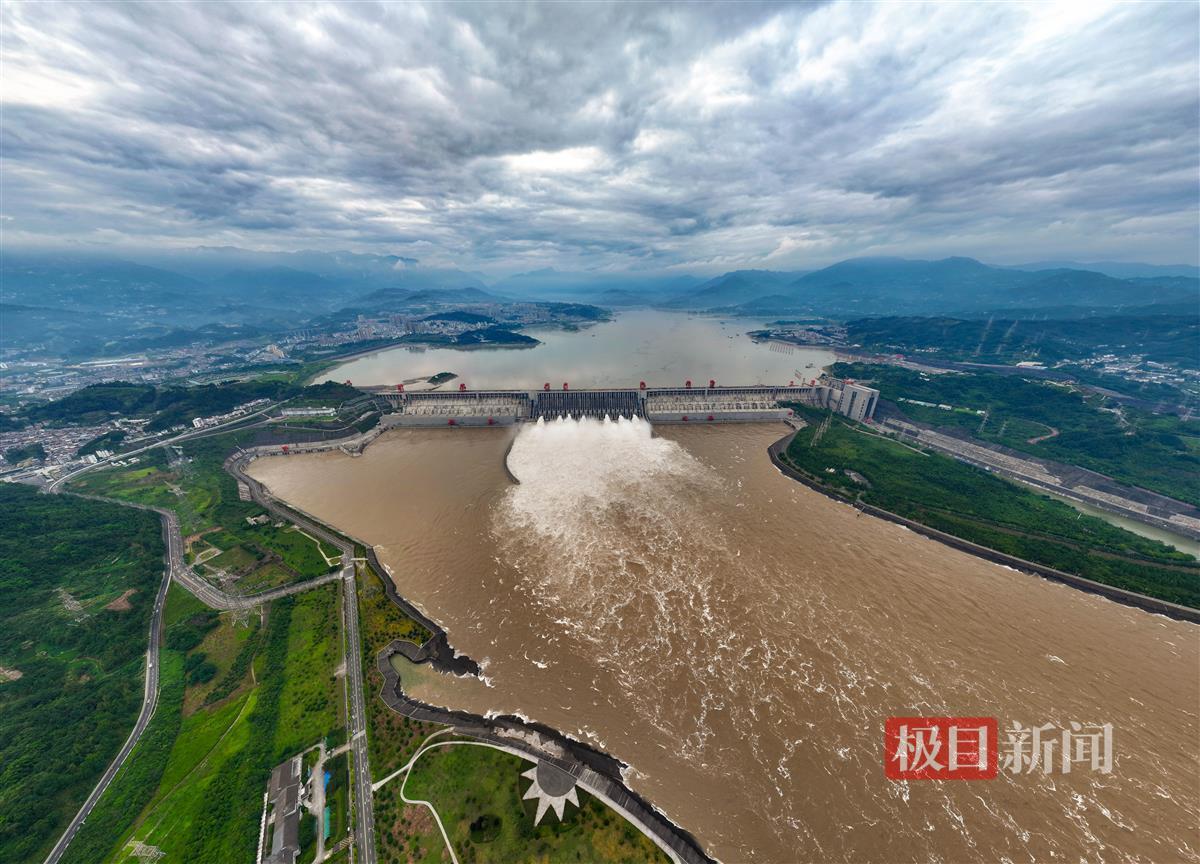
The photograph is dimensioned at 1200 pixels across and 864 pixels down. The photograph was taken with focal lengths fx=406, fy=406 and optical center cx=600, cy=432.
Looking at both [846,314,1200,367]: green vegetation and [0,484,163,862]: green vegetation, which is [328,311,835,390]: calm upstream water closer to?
[846,314,1200,367]: green vegetation

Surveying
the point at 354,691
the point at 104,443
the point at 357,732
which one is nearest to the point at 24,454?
the point at 104,443

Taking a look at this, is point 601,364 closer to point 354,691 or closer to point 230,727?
point 354,691

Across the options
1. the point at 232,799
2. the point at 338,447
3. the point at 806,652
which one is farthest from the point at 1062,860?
the point at 338,447

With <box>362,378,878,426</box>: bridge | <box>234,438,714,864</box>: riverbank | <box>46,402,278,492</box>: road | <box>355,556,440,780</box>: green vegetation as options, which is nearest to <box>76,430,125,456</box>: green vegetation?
<box>46,402,278,492</box>: road

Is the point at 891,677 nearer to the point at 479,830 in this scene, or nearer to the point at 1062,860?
the point at 1062,860

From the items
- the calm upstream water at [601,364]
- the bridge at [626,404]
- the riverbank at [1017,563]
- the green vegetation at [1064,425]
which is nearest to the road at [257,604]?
the bridge at [626,404]

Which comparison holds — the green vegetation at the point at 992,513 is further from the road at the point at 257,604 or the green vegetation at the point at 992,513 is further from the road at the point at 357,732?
the road at the point at 257,604
